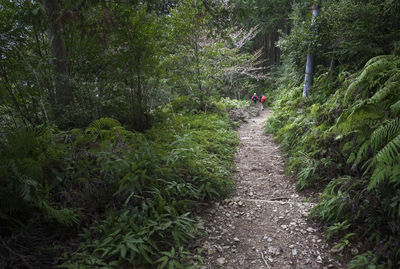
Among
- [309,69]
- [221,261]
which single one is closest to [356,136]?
[221,261]

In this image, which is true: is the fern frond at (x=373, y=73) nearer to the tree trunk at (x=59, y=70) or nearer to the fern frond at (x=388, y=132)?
the fern frond at (x=388, y=132)

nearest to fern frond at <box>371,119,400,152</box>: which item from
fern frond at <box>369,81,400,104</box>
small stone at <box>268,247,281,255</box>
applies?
fern frond at <box>369,81,400,104</box>

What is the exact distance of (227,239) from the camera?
267cm

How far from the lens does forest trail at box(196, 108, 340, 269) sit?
2.34m

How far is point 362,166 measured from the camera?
2750 mm

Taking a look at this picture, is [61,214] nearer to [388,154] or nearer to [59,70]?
[388,154]

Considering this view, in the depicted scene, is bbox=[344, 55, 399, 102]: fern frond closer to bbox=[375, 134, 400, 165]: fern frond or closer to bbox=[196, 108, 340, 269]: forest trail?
bbox=[375, 134, 400, 165]: fern frond

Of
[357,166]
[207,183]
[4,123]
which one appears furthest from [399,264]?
[4,123]

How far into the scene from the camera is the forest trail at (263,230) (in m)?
2.34

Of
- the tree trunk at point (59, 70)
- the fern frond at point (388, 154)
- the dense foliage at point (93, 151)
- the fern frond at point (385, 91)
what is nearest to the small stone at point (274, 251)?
the dense foliage at point (93, 151)

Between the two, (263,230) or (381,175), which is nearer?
(381,175)

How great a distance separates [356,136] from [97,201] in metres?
3.65

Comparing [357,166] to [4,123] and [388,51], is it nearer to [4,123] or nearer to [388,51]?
[388,51]

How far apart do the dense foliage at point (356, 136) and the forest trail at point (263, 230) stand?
253 millimetres
